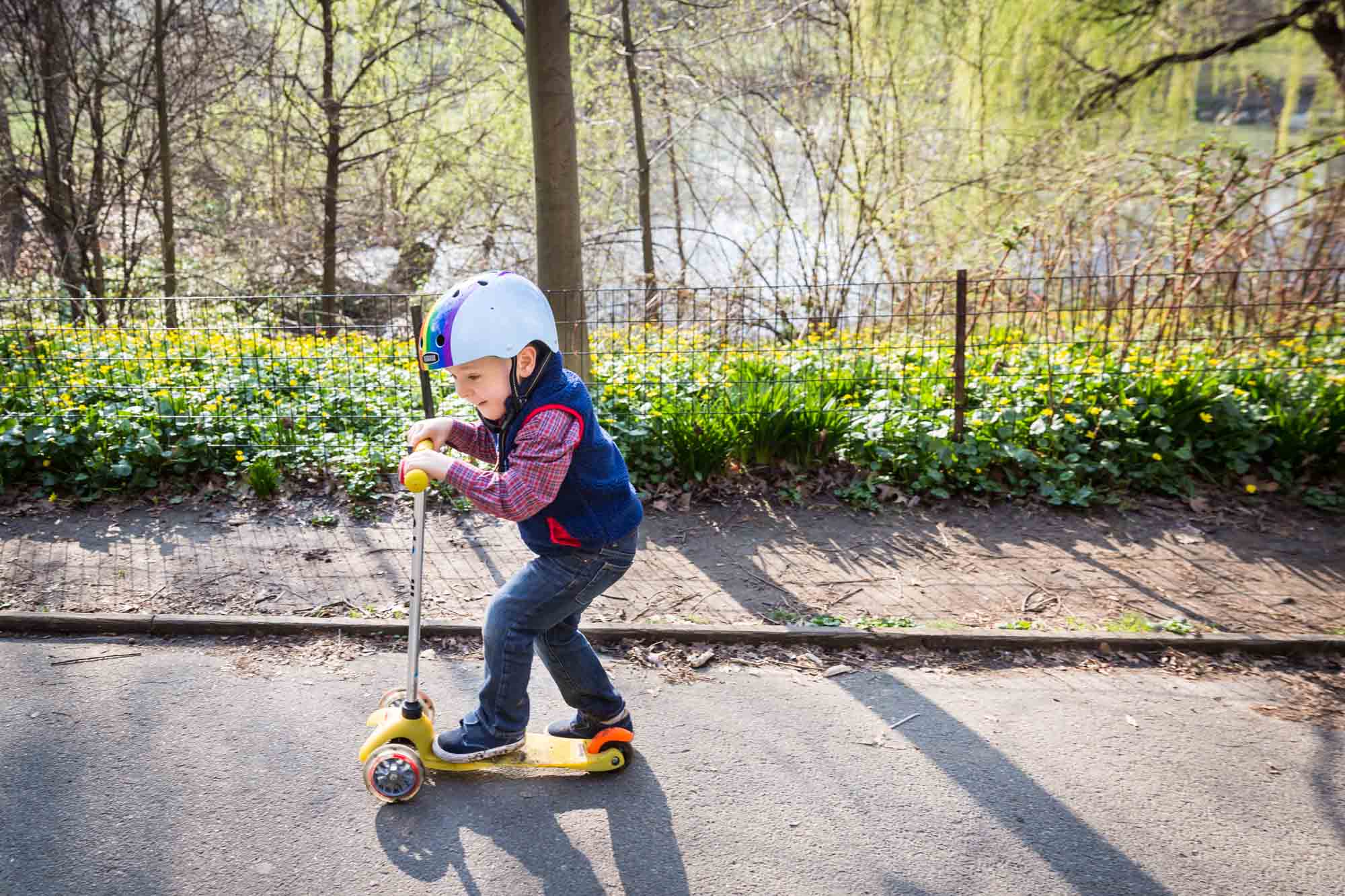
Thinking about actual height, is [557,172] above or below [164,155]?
below

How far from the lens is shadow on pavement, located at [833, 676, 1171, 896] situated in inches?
103

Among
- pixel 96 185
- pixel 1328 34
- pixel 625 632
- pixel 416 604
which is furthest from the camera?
pixel 96 185

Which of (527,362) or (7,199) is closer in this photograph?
(527,362)

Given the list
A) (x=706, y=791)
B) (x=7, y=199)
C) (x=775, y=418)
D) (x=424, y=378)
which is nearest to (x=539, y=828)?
(x=706, y=791)

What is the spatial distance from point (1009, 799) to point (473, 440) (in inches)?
83.1

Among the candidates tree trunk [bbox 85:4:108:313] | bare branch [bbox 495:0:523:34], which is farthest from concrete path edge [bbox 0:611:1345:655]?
tree trunk [bbox 85:4:108:313]

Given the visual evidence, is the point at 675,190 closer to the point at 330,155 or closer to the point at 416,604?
the point at 330,155

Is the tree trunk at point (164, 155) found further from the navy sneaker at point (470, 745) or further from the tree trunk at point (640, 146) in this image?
the navy sneaker at point (470, 745)

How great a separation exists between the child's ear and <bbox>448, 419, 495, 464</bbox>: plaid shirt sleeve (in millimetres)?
402

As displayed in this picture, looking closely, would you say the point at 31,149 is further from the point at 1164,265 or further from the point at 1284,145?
the point at 1284,145

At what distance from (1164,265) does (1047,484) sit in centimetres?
327

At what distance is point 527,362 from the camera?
2.73 m

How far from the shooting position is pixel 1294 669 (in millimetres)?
3834

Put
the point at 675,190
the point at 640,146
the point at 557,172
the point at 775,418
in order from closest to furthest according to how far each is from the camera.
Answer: the point at 775,418 → the point at 557,172 → the point at 640,146 → the point at 675,190
